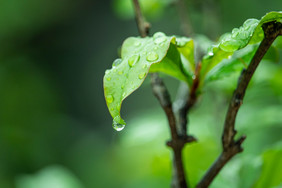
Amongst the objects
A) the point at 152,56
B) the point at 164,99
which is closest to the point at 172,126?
the point at 164,99

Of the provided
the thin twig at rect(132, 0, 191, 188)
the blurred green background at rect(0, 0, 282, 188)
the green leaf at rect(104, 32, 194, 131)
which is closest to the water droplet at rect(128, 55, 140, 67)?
the green leaf at rect(104, 32, 194, 131)

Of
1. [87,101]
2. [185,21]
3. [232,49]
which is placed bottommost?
[87,101]

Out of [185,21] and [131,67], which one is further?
[185,21]

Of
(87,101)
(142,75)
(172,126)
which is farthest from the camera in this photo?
(87,101)

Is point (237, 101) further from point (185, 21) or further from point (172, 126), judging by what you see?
point (185, 21)

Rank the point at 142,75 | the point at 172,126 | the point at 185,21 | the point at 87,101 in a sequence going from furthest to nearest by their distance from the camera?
the point at 87,101, the point at 185,21, the point at 172,126, the point at 142,75

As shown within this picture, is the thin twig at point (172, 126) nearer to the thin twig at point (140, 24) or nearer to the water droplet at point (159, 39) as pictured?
the thin twig at point (140, 24)

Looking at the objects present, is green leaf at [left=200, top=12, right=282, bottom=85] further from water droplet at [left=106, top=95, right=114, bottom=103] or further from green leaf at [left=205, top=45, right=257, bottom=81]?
water droplet at [left=106, top=95, right=114, bottom=103]

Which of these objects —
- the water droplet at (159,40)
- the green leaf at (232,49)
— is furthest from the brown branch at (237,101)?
the water droplet at (159,40)
